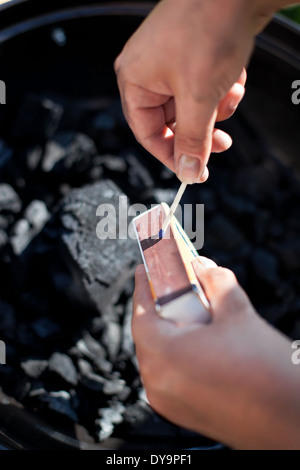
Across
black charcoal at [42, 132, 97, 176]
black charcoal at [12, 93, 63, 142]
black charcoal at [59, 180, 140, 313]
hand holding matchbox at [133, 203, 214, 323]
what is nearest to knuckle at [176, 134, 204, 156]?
hand holding matchbox at [133, 203, 214, 323]

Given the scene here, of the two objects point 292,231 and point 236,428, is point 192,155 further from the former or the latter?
point 292,231

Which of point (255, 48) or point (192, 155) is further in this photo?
point (255, 48)

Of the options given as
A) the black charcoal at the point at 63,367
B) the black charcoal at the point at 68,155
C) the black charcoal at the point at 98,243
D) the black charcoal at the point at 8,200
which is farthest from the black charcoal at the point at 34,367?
the black charcoal at the point at 68,155

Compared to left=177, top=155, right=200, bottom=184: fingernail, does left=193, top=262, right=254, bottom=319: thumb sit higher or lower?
lower

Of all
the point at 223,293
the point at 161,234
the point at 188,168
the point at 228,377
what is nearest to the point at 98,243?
the point at 161,234

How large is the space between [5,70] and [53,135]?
0.27 metres

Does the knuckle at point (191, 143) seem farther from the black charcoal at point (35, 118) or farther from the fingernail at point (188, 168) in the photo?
the black charcoal at point (35, 118)

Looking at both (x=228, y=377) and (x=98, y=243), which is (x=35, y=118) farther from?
(x=228, y=377)

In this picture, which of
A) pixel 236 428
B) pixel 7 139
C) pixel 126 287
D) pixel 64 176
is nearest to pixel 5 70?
pixel 7 139

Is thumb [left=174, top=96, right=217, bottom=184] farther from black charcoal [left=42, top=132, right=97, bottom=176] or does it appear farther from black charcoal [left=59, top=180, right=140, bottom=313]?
black charcoal [left=42, top=132, right=97, bottom=176]

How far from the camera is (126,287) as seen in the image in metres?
1.23

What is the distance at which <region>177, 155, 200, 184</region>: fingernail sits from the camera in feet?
2.64

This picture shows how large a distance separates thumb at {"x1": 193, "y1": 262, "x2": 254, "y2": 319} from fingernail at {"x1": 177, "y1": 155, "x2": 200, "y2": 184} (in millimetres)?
214
